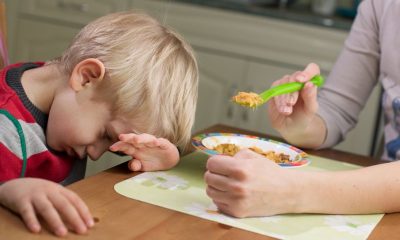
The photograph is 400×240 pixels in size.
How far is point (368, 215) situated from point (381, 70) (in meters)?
0.60

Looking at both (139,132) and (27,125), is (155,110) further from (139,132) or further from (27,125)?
(27,125)

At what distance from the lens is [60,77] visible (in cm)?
122

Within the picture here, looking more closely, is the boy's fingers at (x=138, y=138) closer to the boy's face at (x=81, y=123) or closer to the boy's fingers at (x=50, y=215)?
the boy's face at (x=81, y=123)

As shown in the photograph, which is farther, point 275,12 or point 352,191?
point 275,12

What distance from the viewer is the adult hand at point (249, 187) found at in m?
0.95

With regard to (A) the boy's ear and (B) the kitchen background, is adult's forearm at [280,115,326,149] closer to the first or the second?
(A) the boy's ear

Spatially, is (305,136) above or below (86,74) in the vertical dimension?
below

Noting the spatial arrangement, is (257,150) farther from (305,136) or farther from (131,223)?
(131,223)

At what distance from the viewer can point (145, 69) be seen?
1.17m

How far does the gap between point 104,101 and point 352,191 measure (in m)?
0.43

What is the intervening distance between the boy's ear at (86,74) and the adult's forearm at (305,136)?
439 mm

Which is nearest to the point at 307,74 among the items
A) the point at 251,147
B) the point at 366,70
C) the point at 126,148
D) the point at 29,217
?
the point at 251,147

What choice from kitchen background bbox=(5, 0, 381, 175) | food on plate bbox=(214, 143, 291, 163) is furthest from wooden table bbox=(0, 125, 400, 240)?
kitchen background bbox=(5, 0, 381, 175)

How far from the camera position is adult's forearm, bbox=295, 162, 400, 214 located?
3.30 feet
